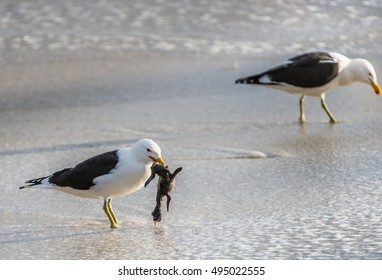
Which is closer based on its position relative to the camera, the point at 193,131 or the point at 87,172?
the point at 87,172

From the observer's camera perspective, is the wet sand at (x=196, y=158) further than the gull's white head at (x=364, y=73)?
No

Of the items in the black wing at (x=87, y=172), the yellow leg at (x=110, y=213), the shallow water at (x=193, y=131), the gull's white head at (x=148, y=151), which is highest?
the gull's white head at (x=148, y=151)

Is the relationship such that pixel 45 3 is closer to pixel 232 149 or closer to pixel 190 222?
pixel 232 149

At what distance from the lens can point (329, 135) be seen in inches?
279

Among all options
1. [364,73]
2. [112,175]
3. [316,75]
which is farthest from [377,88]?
[112,175]

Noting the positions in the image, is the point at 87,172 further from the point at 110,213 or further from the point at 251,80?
the point at 251,80

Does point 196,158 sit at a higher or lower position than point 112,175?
lower

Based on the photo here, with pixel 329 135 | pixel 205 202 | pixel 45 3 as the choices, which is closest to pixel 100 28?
pixel 45 3

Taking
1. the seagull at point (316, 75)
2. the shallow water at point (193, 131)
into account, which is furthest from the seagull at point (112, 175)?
the seagull at point (316, 75)

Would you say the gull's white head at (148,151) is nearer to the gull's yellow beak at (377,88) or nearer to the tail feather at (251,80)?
the tail feather at (251,80)

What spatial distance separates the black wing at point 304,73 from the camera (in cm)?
771

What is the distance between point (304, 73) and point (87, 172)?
118 inches

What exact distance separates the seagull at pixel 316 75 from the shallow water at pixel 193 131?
0.21 meters

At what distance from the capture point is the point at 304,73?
7.80m
